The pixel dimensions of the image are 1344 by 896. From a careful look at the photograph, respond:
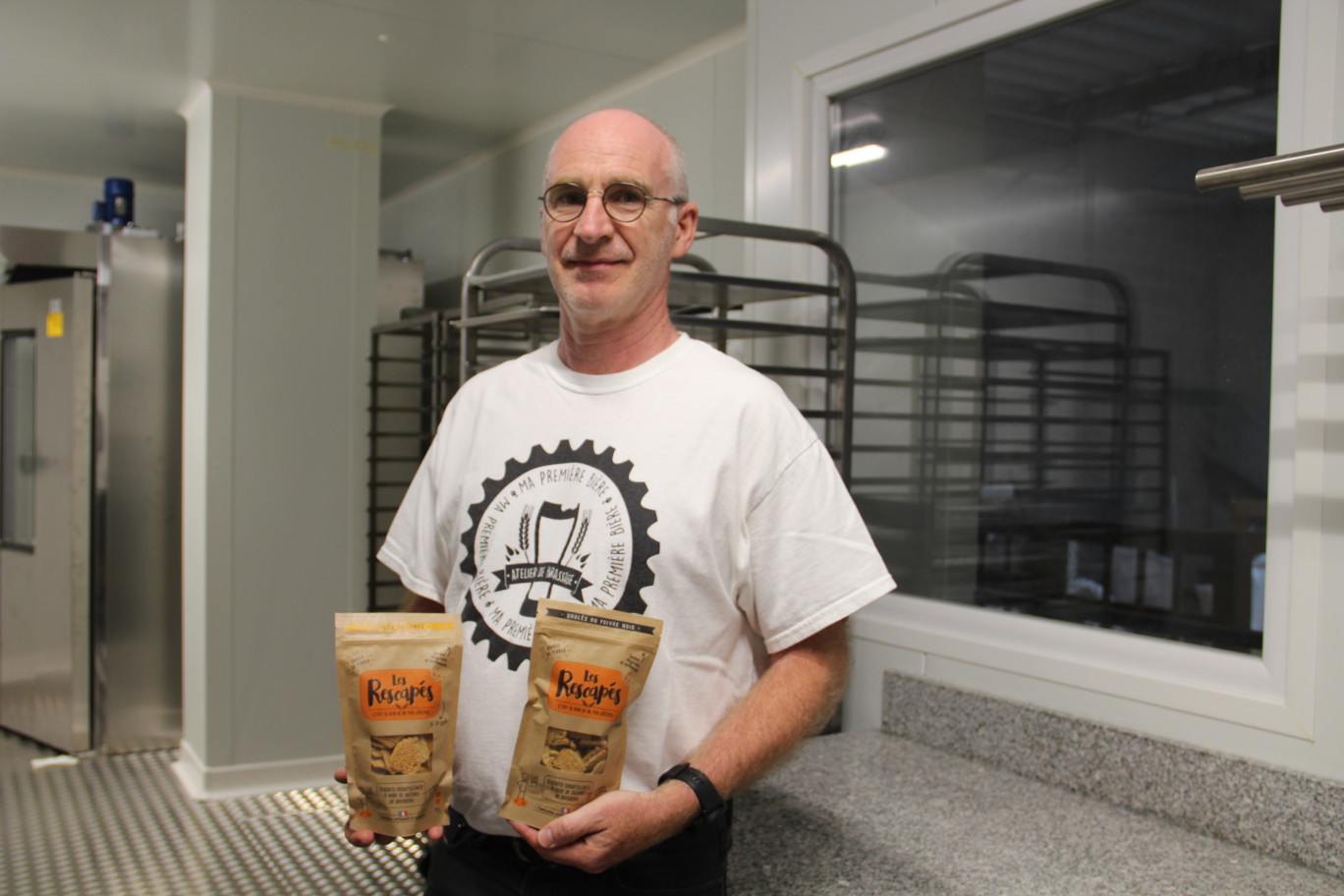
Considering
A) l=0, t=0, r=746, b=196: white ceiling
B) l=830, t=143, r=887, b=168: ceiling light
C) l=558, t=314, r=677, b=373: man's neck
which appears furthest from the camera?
l=0, t=0, r=746, b=196: white ceiling

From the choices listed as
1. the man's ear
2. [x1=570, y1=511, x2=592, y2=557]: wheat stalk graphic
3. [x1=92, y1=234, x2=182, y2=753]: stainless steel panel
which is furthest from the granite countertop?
[x1=92, y1=234, x2=182, y2=753]: stainless steel panel

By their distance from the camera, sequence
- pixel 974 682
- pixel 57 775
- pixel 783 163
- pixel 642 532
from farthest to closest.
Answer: pixel 57 775 < pixel 783 163 < pixel 974 682 < pixel 642 532

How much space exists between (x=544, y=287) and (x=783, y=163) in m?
0.56

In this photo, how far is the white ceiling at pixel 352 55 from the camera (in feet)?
8.18

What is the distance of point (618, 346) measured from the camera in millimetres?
1117

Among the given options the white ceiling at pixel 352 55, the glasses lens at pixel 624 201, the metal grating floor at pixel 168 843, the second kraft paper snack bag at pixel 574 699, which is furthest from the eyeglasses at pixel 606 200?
the metal grating floor at pixel 168 843

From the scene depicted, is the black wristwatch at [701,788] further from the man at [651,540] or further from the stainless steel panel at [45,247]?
the stainless steel panel at [45,247]

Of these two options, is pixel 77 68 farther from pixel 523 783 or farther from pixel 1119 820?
pixel 1119 820

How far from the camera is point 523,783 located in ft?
3.06

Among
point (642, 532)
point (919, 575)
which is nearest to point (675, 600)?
point (642, 532)

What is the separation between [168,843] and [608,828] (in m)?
2.45

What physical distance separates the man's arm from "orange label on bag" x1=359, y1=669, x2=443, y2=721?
143 mm

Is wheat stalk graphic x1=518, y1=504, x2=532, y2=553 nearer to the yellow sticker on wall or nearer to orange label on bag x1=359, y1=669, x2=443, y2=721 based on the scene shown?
orange label on bag x1=359, y1=669, x2=443, y2=721

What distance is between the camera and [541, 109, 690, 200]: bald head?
3.52ft
